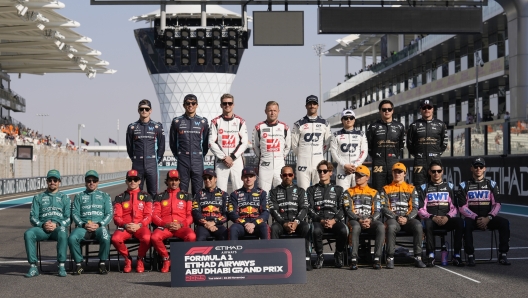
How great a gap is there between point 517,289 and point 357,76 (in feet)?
234

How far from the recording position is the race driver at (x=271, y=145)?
12.0 metres

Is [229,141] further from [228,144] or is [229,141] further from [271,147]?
[271,147]

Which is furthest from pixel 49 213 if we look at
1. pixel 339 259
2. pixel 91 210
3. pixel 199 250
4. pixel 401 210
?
pixel 401 210

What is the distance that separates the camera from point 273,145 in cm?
1201

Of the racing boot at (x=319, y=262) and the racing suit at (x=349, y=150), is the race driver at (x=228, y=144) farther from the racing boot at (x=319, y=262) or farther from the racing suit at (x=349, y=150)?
the racing boot at (x=319, y=262)

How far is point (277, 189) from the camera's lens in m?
10.6

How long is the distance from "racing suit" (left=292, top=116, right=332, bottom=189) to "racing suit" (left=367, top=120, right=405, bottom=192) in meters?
0.75

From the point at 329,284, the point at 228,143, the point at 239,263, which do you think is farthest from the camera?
the point at 228,143

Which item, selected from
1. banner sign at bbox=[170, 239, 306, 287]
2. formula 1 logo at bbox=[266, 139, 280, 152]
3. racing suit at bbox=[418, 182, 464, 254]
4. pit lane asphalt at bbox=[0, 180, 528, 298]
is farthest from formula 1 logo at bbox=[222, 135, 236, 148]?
banner sign at bbox=[170, 239, 306, 287]

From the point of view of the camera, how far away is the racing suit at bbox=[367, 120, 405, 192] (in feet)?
39.3

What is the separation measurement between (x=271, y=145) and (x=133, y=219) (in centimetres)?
261

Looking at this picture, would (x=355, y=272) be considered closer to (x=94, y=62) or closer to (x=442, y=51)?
(x=442, y=51)

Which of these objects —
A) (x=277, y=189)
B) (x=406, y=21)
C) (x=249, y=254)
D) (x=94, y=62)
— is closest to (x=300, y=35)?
(x=406, y=21)

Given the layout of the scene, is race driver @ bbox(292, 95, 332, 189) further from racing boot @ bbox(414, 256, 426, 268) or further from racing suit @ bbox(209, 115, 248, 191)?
racing boot @ bbox(414, 256, 426, 268)
